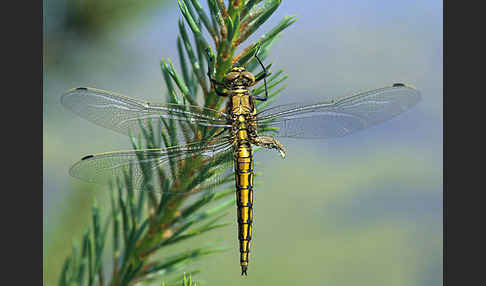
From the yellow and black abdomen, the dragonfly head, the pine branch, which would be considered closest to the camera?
the pine branch

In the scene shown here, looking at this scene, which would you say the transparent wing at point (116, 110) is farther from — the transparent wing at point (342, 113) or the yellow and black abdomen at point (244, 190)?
the transparent wing at point (342, 113)

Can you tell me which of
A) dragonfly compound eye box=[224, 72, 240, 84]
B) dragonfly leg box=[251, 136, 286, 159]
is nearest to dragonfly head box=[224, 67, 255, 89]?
dragonfly compound eye box=[224, 72, 240, 84]

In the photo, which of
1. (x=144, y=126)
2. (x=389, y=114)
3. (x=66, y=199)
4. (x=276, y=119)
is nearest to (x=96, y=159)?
(x=144, y=126)

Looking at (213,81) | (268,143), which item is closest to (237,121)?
(268,143)

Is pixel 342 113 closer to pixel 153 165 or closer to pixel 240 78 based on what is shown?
pixel 240 78

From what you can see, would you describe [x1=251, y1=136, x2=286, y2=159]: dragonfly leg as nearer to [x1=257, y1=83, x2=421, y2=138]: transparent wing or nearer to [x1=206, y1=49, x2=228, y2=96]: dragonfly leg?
[x1=257, y1=83, x2=421, y2=138]: transparent wing

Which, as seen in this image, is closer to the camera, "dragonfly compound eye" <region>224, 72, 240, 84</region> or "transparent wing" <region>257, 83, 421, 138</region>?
"dragonfly compound eye" <region>224, 72, 240, 84</region>
